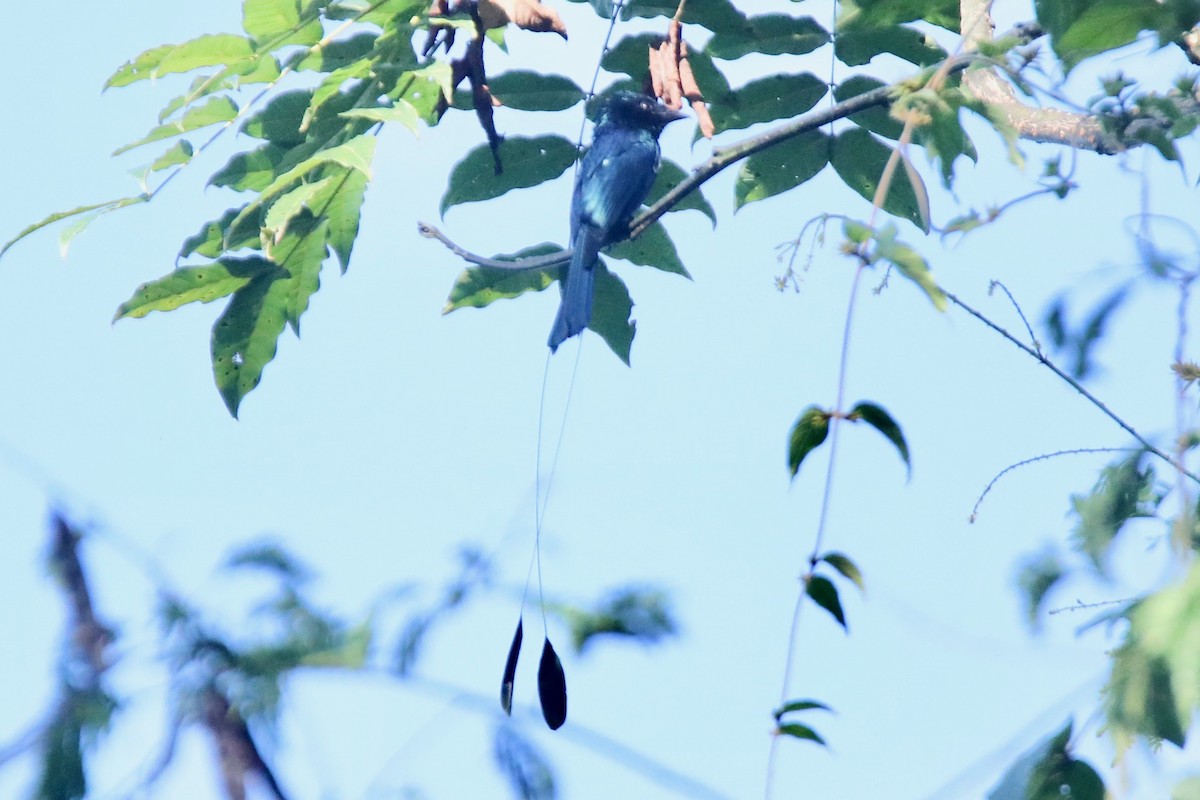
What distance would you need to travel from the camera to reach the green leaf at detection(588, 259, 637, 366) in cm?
260

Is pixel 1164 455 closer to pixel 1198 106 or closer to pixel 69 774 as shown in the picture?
pixel 1198 106

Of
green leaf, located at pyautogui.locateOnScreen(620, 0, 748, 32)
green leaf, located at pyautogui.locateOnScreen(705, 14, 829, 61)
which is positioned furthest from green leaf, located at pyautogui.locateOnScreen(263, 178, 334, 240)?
green leaf, located at pyautogui.locateOnScreen(705, 14, 829, 61)

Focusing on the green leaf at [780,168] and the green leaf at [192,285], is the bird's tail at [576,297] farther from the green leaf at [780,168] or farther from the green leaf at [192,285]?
the green leaf at [192,285]

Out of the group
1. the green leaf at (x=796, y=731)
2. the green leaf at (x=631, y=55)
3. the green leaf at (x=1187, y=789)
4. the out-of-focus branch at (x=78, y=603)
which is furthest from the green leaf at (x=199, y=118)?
the green leaf at (x=1187, y=789)

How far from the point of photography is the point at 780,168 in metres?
2.43

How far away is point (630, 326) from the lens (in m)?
2.62

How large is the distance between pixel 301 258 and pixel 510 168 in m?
0.53

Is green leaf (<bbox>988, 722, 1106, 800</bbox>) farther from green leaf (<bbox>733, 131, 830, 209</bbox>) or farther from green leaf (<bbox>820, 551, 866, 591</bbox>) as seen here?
green leaf (<bbox>733, 131, 830, 209</bbox>)

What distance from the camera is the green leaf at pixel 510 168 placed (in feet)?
8.00

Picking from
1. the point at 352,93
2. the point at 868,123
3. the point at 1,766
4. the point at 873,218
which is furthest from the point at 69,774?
the point at 868,123

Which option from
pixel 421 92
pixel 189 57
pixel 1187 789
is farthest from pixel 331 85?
pixel 1187 789

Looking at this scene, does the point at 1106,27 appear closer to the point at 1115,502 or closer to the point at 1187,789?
the point at 1115,502

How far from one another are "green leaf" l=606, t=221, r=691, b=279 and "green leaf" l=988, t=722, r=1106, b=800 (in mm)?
1680

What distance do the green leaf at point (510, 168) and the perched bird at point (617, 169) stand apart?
0.36 m
